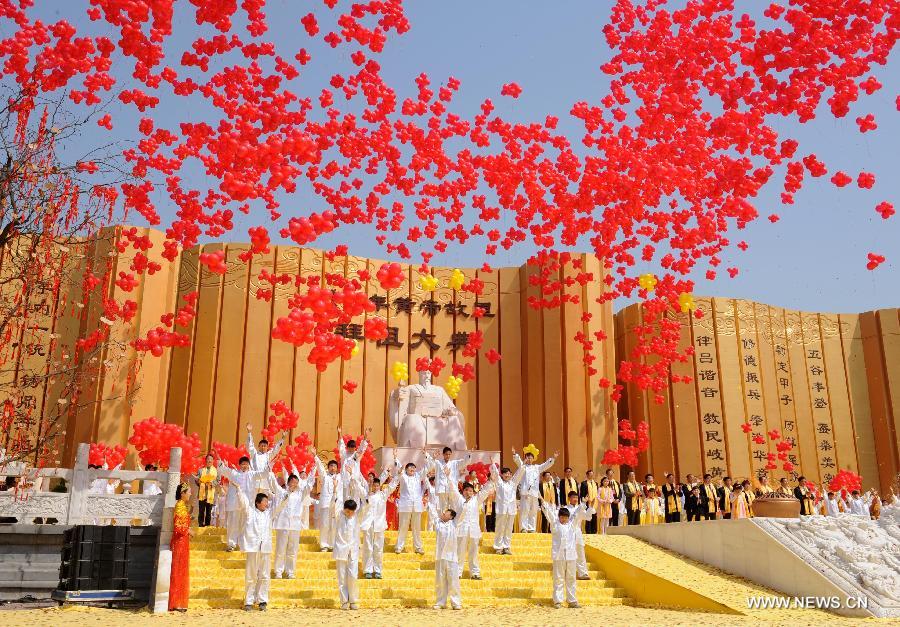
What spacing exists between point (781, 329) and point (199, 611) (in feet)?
54.7

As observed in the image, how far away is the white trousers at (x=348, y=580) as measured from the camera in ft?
27.0

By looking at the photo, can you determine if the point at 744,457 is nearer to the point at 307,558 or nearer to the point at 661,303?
the point at 661,303

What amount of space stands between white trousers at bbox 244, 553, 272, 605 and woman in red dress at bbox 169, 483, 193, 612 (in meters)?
0.59

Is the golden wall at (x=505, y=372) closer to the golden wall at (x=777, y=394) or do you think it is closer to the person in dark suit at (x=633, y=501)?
the golden wall at (x=777, y=394)

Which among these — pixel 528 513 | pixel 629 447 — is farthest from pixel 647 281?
pixel 528 513

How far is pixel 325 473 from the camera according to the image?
10109 millimetres

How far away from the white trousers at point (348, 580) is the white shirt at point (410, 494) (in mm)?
1999

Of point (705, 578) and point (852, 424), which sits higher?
point (852, 424)

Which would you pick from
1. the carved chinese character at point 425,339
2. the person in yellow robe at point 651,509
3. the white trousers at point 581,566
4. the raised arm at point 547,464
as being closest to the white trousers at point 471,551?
the white trousers at point 581,566

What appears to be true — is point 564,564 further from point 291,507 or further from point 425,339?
point 425,339

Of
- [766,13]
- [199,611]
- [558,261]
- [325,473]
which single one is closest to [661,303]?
[558,261]

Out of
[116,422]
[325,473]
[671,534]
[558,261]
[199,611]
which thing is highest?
[558,261]

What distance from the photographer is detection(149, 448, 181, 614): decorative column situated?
7.87 m

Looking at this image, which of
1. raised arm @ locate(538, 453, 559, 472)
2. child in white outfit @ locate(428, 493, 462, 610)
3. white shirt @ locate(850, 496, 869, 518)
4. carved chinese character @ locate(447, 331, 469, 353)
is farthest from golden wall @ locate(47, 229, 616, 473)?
child in white outfit @ locate(428, 493, 462, 610)
